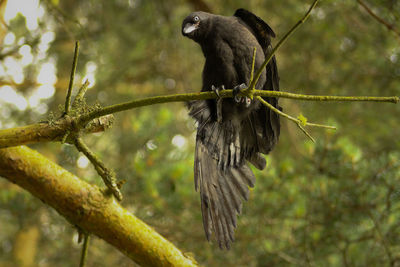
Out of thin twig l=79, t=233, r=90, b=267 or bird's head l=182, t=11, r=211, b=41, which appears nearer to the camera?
thin twig l=79, t=233, r=90, b=267

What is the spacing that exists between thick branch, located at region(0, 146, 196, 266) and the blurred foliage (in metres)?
0.45

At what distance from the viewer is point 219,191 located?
1834mm

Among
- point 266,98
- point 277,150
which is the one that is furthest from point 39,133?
point 277,150

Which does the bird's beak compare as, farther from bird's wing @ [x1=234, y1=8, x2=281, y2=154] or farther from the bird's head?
bird's wing @ [x1=234, y1=8, x2=281, y2=154]

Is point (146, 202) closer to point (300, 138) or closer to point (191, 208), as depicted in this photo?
point (191, 208)

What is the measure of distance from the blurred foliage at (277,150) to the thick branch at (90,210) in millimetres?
448

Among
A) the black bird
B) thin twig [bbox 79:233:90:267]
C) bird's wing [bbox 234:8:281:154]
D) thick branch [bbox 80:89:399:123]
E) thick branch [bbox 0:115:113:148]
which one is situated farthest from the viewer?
bird's wing [bbox 234:8:281:154]


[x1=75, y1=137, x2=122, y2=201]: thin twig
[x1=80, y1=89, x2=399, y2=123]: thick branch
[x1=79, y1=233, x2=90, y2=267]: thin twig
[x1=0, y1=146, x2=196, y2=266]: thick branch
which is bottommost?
[x1=79, y1=233, x2=90, y2=267]: thin twig

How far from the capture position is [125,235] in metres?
1.74

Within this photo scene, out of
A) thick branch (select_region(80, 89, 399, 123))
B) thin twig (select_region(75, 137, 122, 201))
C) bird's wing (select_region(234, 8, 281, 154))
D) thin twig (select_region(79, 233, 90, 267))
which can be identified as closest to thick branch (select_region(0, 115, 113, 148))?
thin twig (select_region(75, 137, 122, 201))

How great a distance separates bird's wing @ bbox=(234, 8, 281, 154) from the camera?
1950 millimetres

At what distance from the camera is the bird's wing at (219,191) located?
172cm

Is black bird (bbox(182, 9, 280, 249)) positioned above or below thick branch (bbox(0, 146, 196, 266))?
above

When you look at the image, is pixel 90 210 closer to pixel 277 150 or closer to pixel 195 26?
pixel 195 26
